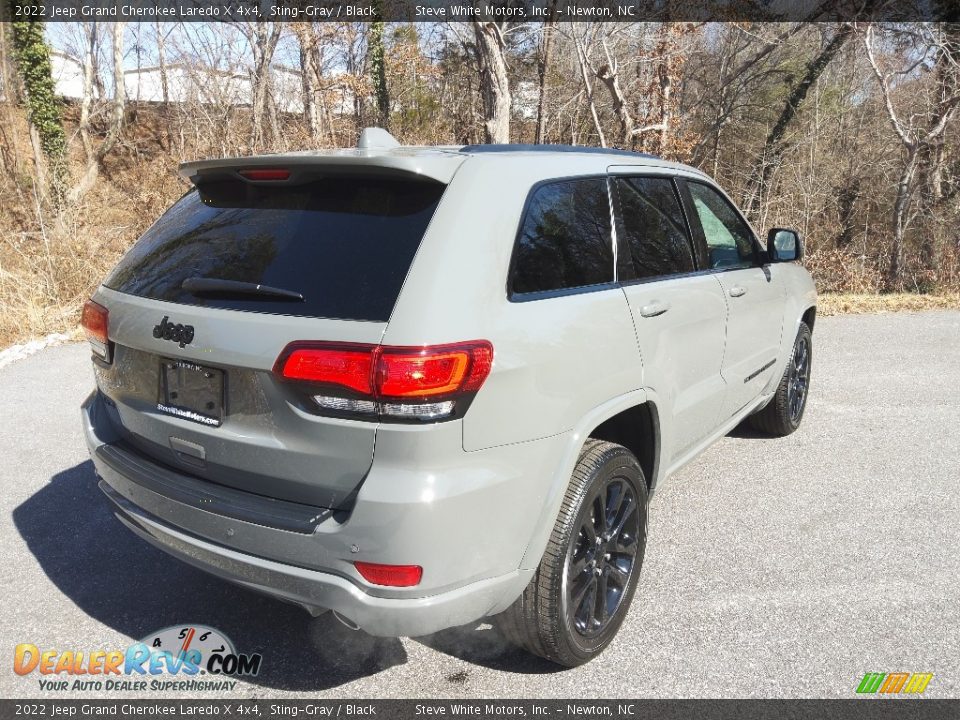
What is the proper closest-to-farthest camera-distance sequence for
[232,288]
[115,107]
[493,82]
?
[232,288] < [493,82] < [115,107]

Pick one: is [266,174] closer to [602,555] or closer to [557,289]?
[557,289]

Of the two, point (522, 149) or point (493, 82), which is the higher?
point (493, 82)

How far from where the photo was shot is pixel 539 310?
2.31 meters

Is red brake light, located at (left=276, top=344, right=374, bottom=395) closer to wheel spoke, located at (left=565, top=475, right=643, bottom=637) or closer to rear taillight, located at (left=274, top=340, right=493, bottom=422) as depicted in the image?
rear taillight, located at (left=274, top=340, right=493, bottom=422)

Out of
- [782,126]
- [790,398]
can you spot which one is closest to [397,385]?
[790,398]

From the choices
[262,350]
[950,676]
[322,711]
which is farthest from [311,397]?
[950,676]

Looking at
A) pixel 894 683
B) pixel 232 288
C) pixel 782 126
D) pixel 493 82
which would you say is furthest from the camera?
pixel 782 126

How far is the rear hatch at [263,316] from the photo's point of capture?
2.06 metres

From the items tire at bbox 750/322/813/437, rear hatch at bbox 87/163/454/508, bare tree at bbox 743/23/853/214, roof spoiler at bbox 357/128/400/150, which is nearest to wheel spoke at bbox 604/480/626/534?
rear hatch at bbox 87/163/454/508

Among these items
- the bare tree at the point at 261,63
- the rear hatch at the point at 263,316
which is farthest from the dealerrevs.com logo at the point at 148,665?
the bare tree at the point at 261,63

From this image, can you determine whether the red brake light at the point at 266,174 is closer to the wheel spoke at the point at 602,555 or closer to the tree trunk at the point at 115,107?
the wheel spoke at the point at 602,555

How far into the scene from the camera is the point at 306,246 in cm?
225

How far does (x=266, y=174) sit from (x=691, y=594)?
7.83ft

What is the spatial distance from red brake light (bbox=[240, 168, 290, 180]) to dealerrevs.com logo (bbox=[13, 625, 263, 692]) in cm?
172
